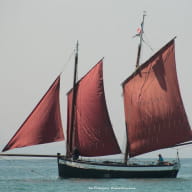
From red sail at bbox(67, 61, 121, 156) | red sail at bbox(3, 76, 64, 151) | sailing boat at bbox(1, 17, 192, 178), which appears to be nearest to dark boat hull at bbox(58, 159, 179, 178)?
sailing boat at bbox(1, 17, 192, 178)

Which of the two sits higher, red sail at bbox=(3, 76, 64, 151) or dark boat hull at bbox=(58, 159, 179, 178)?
red sail at bbox=(3, 76, 64, 151)

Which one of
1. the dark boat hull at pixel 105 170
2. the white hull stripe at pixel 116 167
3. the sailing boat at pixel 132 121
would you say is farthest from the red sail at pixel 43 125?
the dark boat hull at pixel 105 170

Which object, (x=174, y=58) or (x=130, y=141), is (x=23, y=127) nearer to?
(x=130, y=141)

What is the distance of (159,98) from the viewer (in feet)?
236

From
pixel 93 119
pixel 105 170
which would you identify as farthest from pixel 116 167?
pixel 93 119

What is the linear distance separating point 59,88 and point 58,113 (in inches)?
89.7

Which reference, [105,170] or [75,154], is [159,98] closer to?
[105,170]

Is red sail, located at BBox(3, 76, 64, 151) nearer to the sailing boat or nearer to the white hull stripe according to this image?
the sailing boat

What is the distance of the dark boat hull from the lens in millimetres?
70688

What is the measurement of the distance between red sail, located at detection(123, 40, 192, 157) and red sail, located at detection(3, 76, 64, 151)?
747 cm

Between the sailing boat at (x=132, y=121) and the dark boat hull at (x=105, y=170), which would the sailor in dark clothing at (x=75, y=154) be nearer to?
the sailing boat at (x=132, y=121)

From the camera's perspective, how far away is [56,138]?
67.2 m

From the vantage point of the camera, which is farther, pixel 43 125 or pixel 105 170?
pixel 105 170

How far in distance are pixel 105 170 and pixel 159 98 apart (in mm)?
8253
